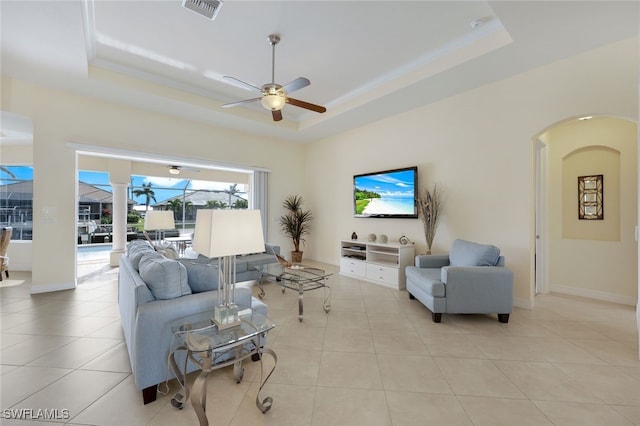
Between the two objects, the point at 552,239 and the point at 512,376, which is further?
the point at 552,239

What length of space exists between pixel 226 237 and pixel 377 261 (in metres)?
3.77

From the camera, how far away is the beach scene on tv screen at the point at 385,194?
15.4 ft

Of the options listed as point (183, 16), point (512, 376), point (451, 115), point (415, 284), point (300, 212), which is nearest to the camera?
point (512, 376)

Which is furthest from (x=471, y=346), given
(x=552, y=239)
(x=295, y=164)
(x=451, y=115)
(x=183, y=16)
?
(x=295, y=164)

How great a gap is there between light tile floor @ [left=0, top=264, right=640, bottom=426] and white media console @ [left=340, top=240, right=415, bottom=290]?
980mm

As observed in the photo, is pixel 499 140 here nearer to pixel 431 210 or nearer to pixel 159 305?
pixel 431 210

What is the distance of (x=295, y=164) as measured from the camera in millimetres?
6992

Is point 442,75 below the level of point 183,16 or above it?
below

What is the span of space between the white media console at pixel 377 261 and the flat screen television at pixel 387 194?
0.62 m

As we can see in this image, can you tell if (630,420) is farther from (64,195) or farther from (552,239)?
(64,195)

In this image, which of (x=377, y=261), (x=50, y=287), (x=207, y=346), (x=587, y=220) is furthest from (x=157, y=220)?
(x=587, y=220)

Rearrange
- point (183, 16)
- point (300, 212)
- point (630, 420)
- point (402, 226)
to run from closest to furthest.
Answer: point (630, 420) < point (183, 16) < point (402, 226) < point (300, 212)

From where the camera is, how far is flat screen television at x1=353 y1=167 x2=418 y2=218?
15.3ft

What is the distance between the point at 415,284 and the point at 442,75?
281 centimetres
